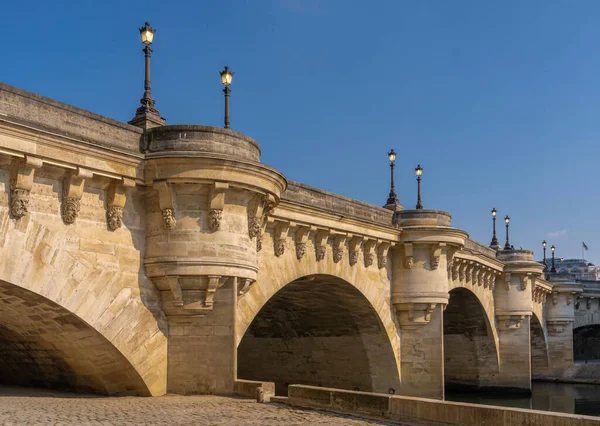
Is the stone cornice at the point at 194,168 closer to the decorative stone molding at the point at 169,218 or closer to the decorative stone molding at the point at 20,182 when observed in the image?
the decorative stone molding at the point at 169,218

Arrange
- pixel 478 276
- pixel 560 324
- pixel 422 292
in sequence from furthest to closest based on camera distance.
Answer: pixel 560 324
pixel 478 276
pixel 422 292

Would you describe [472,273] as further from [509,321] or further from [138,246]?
[138,246]

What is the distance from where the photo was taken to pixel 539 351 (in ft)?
195

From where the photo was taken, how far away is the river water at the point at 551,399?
4059cm

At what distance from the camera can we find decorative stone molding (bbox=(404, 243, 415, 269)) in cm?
2939

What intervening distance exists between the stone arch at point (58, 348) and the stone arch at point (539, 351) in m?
47.4

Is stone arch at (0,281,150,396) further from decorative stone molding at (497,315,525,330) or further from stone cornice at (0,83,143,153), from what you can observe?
decorative stone molding at (497,315,525,330)

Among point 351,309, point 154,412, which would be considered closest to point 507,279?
point 351,309

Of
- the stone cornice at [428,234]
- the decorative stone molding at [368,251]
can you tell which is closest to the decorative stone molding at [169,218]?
the decorative stone molding at [368,251]

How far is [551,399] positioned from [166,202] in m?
36.8

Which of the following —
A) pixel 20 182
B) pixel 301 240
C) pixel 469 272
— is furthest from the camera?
pixel 469 272

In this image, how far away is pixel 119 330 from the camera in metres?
16.0

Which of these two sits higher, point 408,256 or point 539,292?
point 408,256

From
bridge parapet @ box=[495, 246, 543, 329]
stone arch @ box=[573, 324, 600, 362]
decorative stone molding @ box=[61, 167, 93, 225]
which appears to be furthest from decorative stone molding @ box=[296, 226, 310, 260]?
stone arch @ box=[573, 324, 600, 362]
